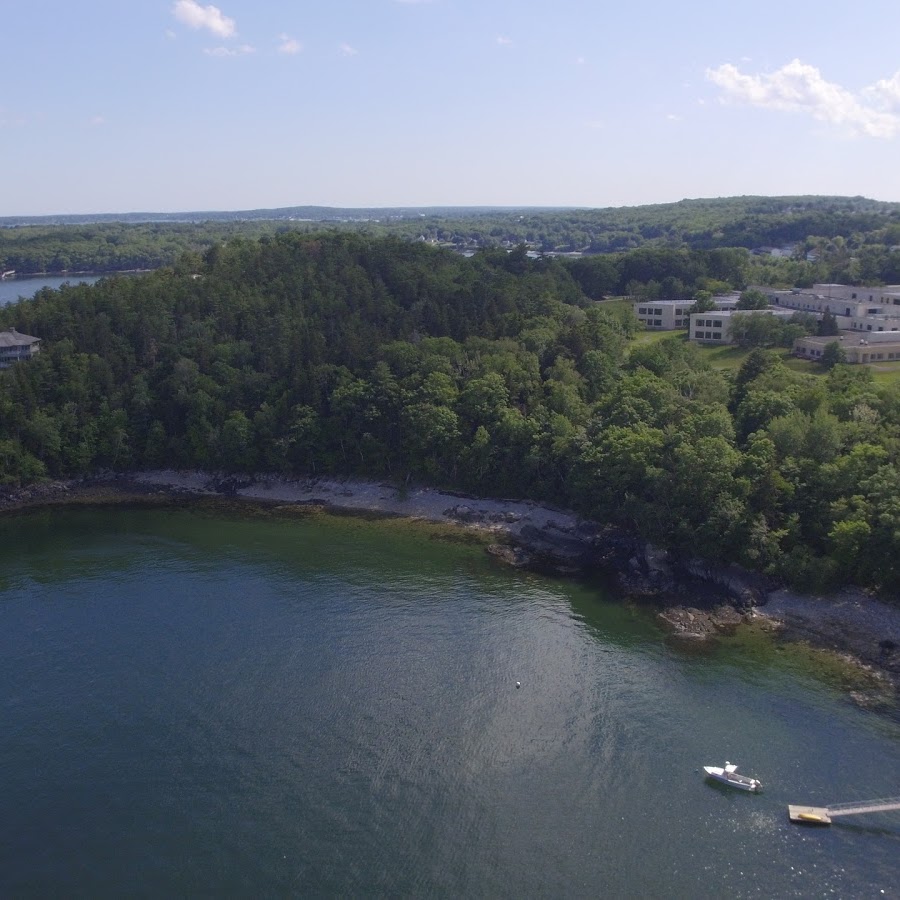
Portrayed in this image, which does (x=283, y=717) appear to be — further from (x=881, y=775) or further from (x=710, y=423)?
(x=710, y=423)

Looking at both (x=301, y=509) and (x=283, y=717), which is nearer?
(x=283, y=717)

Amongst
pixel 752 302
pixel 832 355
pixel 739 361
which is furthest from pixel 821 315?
pixel 832 355

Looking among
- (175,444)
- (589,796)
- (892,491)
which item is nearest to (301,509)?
(175,444)

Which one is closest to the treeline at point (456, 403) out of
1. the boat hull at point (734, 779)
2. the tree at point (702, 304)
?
the tree at point (702, 304)

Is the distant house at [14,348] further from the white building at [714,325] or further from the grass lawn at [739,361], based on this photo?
the white building at [714,325]

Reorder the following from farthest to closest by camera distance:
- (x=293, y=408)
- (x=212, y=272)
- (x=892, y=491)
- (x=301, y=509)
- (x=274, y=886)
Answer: (x=212, y=272), (x=293, y=408), (x=301, y=509), (x=892, y=491), (x=274, y=886)

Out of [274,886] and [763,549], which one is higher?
[763,549]

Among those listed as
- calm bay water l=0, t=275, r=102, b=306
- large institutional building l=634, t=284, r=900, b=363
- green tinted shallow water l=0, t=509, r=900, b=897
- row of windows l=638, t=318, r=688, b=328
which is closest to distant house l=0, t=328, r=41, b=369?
green tinted shallow water l=0, t=509, r=900, b=897
